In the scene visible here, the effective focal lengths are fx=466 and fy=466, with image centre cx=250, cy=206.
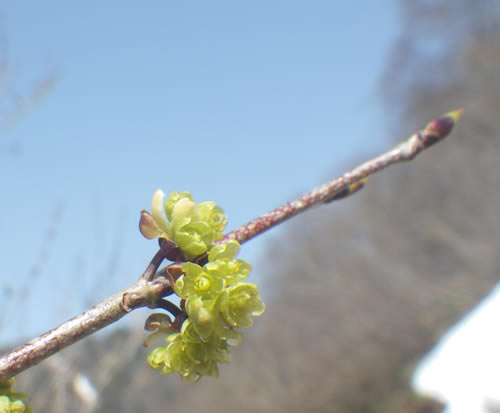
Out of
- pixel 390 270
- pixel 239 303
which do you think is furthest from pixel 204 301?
pixel 390 270

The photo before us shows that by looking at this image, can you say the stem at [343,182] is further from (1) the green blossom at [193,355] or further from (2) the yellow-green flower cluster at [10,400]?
(2) the yellow-green flower cluster at [10,400]

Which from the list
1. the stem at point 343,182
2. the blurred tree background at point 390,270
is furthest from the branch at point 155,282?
the blurred tree background at point 390,270

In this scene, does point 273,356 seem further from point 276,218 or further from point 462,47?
point 276,218

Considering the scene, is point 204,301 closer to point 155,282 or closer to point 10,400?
point 155,282

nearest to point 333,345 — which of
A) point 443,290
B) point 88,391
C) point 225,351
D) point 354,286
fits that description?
point 354,286

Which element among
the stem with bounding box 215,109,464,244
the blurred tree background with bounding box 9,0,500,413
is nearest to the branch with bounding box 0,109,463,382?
the stem with bounding box 215,109,464,244

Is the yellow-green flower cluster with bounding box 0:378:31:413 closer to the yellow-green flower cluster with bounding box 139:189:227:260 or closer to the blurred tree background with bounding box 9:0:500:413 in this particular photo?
the yellow-green flower cluster with bounding box 139:189:227:260
